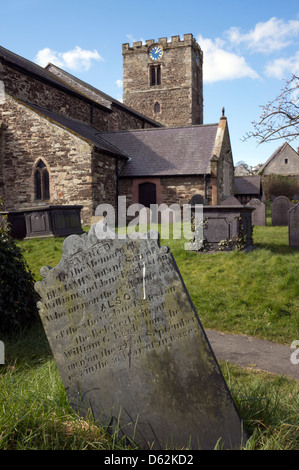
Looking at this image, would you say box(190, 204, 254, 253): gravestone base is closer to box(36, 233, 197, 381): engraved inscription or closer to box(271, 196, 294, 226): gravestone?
box(271, 196, 294, 226): gravestone

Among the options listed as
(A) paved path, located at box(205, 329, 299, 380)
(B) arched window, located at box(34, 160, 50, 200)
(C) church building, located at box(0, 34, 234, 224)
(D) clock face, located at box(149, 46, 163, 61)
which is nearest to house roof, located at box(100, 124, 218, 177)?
(C) church building, located at box(0, 34, 234, 224)

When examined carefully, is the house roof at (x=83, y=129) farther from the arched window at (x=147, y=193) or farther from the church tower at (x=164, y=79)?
the church tower at (x=164, y=79)

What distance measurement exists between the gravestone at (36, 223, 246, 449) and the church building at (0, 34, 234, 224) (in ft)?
40.7

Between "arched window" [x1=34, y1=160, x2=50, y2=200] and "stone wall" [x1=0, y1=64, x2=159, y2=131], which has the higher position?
"stone wall" [x1=0, y1=64, x2=159, y2=131]

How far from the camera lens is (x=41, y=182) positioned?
1755 centimetres

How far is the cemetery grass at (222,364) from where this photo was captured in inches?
96.2

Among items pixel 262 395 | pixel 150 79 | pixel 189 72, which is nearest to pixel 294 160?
pixel 189 72

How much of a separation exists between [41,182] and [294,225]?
11791 millimetres

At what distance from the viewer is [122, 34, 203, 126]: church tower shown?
38.8 meters

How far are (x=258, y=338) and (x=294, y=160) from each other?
39807 millimetres

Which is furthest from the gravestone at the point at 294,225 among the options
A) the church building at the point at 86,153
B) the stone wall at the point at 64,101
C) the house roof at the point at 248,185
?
the house roof at the point at 248,185

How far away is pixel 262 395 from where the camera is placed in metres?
2.98

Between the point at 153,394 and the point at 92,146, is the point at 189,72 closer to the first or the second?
the point at 92,146
